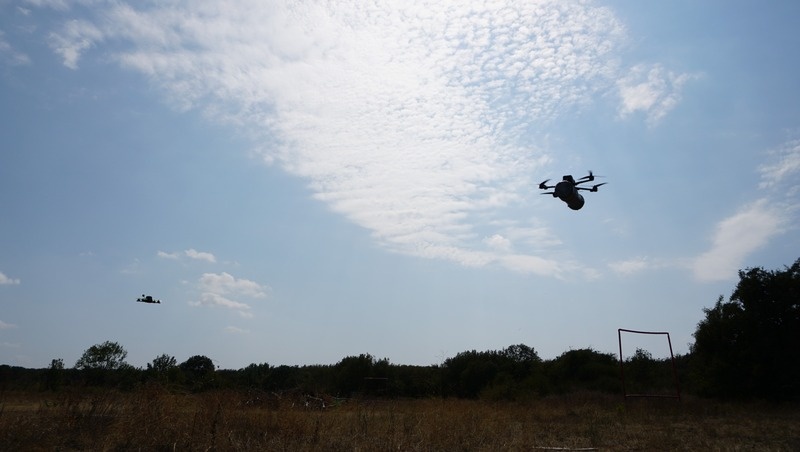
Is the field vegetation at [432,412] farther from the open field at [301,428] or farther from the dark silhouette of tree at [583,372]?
the dark silhouette of tree at [583,372]

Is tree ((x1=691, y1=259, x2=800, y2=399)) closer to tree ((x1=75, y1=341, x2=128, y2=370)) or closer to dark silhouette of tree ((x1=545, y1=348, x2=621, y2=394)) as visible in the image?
dark silhouette of tree ((x1=545, y1=348, x2=621, y2=394))

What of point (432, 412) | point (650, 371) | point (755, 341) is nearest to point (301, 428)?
point (432, 412)

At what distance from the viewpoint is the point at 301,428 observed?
10.7 metres

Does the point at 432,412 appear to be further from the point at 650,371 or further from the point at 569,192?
the point at 650,371

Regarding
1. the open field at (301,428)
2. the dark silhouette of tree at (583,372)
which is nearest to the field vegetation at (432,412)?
the open field at (301,428)

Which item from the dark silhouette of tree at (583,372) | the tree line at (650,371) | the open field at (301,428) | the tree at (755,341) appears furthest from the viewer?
the dark silhouette of tree at (583,372)

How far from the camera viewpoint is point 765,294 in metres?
24.7

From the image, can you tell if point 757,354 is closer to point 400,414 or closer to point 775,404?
point 775,404

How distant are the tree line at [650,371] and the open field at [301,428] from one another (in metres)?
1.00

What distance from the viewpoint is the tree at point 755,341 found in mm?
22812

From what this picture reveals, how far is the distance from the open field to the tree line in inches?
39.4

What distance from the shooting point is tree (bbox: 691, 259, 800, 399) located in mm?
22812

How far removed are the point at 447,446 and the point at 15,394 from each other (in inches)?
422

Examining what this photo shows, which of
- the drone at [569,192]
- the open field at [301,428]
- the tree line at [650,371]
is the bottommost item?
the open field at [301,428]
